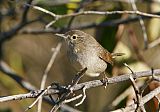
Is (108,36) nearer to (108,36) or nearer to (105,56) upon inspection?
(108,36)

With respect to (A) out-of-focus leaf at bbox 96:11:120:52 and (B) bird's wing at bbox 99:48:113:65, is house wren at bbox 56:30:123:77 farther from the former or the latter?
(A) out-of-focus leaf at bbox 96:11:120:52

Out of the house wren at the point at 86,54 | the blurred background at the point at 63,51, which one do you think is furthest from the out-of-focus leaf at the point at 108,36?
the house wren at the point at 86,54

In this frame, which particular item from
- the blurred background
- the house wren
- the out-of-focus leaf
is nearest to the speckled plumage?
the house wren

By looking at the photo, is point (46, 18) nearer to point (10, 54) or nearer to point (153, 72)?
point (10, 54)

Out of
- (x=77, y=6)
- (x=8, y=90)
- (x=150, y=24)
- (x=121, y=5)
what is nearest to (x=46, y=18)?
(x=77, y=6)

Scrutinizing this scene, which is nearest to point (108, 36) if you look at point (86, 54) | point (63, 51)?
point (86, 54)
